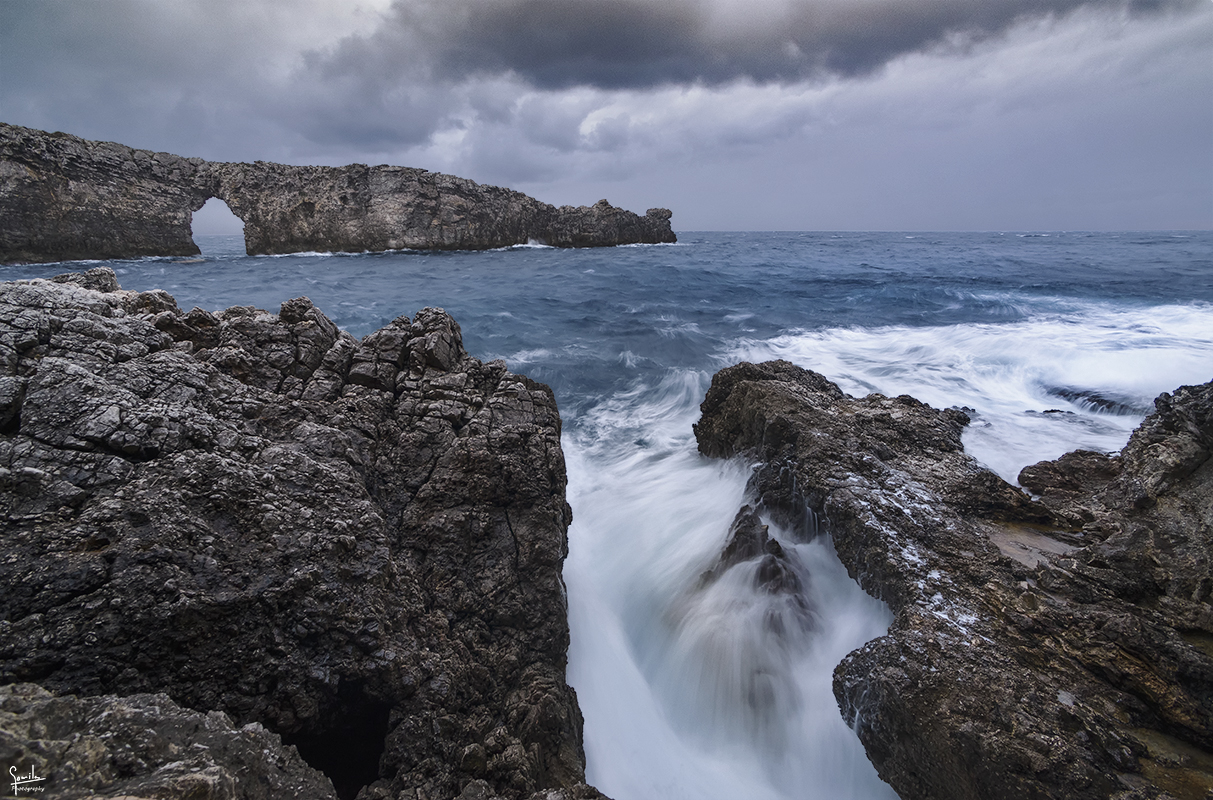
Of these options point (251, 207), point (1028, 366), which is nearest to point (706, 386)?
point (1028, 366)

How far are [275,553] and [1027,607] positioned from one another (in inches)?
182

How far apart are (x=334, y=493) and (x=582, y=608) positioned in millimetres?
2822

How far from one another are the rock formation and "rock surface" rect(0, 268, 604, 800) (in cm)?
3726

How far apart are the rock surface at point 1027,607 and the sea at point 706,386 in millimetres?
569

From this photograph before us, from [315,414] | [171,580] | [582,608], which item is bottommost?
[582,608]

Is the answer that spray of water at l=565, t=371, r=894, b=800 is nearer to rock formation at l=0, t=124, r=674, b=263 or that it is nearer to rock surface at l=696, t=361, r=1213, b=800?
rock surface at l=696, t=361, r=1213, b=800

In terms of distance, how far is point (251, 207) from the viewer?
1474 inches

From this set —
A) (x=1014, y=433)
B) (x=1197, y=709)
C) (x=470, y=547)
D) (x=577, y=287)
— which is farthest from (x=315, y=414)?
(x=577, y=287)

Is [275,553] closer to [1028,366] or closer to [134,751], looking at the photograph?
[134,751]

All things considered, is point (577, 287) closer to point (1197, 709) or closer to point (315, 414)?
point (315, 414)

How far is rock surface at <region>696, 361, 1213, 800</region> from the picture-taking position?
8.95 feet

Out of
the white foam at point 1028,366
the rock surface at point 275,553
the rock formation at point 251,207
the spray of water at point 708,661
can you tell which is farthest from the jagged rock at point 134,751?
the rock formation at point 251,207

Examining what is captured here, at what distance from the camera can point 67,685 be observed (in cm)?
191

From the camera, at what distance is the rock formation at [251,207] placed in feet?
90.3
